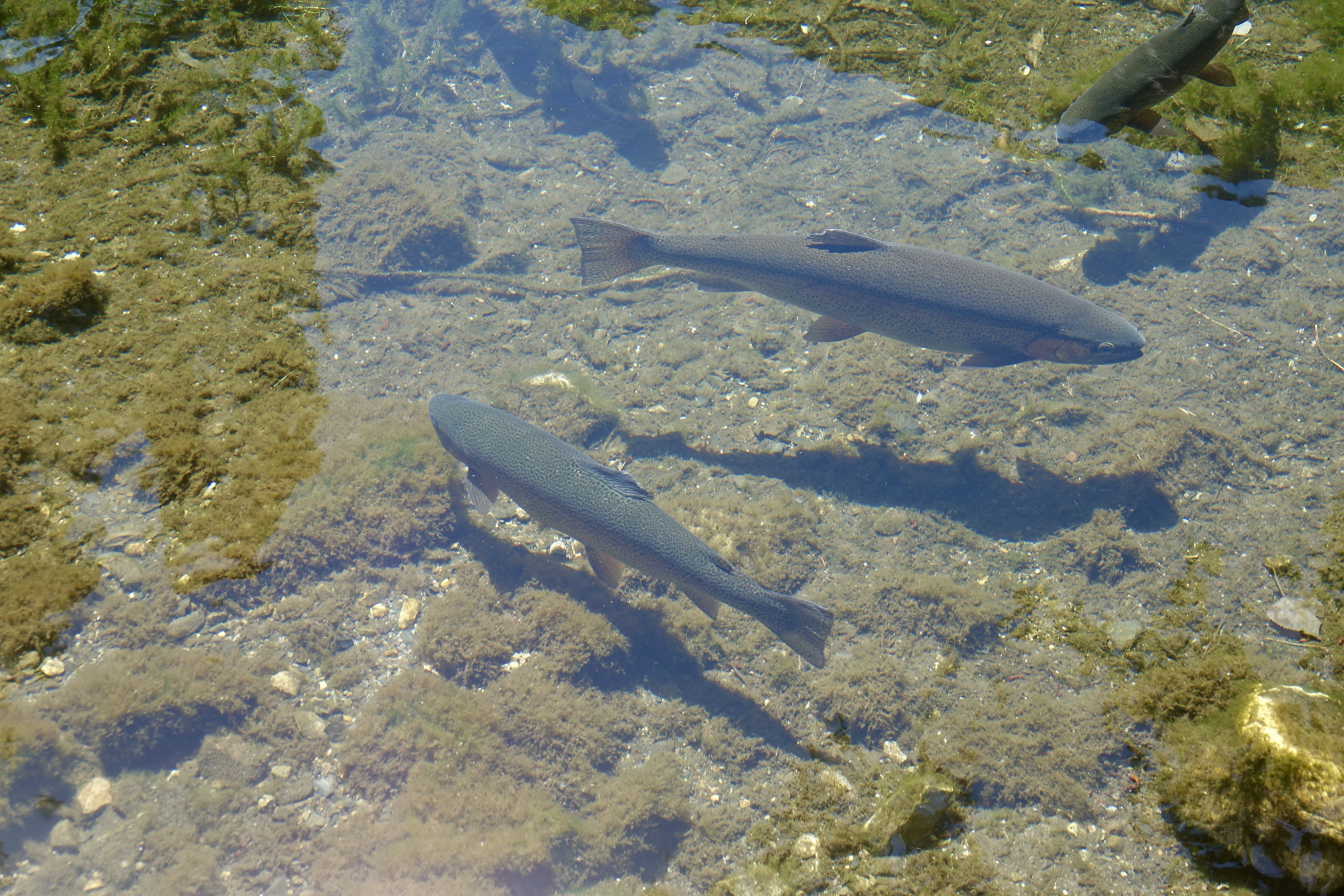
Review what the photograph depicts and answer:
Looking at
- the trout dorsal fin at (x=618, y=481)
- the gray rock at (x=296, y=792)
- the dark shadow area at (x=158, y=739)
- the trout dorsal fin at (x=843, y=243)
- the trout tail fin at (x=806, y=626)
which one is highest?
the trout dorsal fin at (x=843, y=243)

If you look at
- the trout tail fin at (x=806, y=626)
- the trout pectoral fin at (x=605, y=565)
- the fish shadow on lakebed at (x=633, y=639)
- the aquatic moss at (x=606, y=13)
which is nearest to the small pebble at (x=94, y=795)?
the fish shadow on lakebed at (x=633, y=639)

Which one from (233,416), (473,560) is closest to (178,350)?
(233,416)

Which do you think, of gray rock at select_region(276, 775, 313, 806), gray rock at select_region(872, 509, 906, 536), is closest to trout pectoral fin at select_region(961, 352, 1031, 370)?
gray rock at select_region(872, 509, 906, 536)

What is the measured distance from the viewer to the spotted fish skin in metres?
4.28

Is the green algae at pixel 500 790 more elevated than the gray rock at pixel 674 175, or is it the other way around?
the gray rock at pixel 674 175

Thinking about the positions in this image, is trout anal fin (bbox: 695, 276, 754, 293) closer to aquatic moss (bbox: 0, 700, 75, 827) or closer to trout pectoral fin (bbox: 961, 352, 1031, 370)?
trout pectoral fin (bbox: 961, 352, 1031, 370)

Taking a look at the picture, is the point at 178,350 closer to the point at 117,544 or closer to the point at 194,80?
the point at 117,544

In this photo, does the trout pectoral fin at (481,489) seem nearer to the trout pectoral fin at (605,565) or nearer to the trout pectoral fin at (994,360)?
the trout pectoral fin at (605,565)

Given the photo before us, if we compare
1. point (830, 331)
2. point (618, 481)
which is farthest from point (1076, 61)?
point (618, 481)

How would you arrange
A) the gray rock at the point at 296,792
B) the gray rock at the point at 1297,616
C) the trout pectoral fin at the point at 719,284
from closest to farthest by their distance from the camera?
the gray rock at the point at 1297,616 < the gray rock at the point at 296,792 < the trout pectoral fin at the point at 719,284

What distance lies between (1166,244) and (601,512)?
19.9 feet

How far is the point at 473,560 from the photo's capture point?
527 centimetres

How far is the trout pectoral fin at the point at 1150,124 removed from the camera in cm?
516

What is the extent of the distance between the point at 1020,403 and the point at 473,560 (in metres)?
5.04
